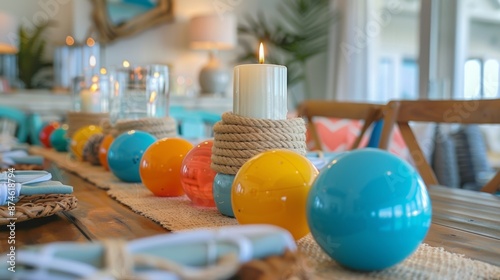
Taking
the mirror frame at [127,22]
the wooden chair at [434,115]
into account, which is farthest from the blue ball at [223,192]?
the mirror frame at [127,22]

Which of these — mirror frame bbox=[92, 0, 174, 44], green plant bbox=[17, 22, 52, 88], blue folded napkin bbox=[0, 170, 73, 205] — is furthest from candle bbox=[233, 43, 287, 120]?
mirror frame bbox=[92, 0, 174, 44]

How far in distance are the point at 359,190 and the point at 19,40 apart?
3000 mm

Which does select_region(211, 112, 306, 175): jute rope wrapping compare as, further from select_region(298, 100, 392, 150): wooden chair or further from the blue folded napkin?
select_region(298, 100, 392, 150): wooden chair

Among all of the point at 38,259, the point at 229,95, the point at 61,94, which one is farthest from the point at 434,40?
the point at 38,259

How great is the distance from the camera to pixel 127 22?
3.35 metres

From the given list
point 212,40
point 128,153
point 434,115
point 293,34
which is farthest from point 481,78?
point 128,153

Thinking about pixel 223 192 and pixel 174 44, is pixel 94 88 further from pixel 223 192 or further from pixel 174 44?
pixel 174 44

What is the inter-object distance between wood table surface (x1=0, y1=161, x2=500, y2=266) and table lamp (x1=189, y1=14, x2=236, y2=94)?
259cm

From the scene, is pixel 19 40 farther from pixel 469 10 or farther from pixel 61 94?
pixel 469 10

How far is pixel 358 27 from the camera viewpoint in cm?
371

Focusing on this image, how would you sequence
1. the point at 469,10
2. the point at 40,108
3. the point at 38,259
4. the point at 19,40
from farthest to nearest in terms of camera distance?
the point at 469,10, the point at 19,40, the point at 40,108, the point at 38,259

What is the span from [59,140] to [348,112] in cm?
88

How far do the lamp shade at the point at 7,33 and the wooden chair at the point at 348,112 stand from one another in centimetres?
180

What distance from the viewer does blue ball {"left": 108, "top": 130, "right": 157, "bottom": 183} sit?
89 cm
